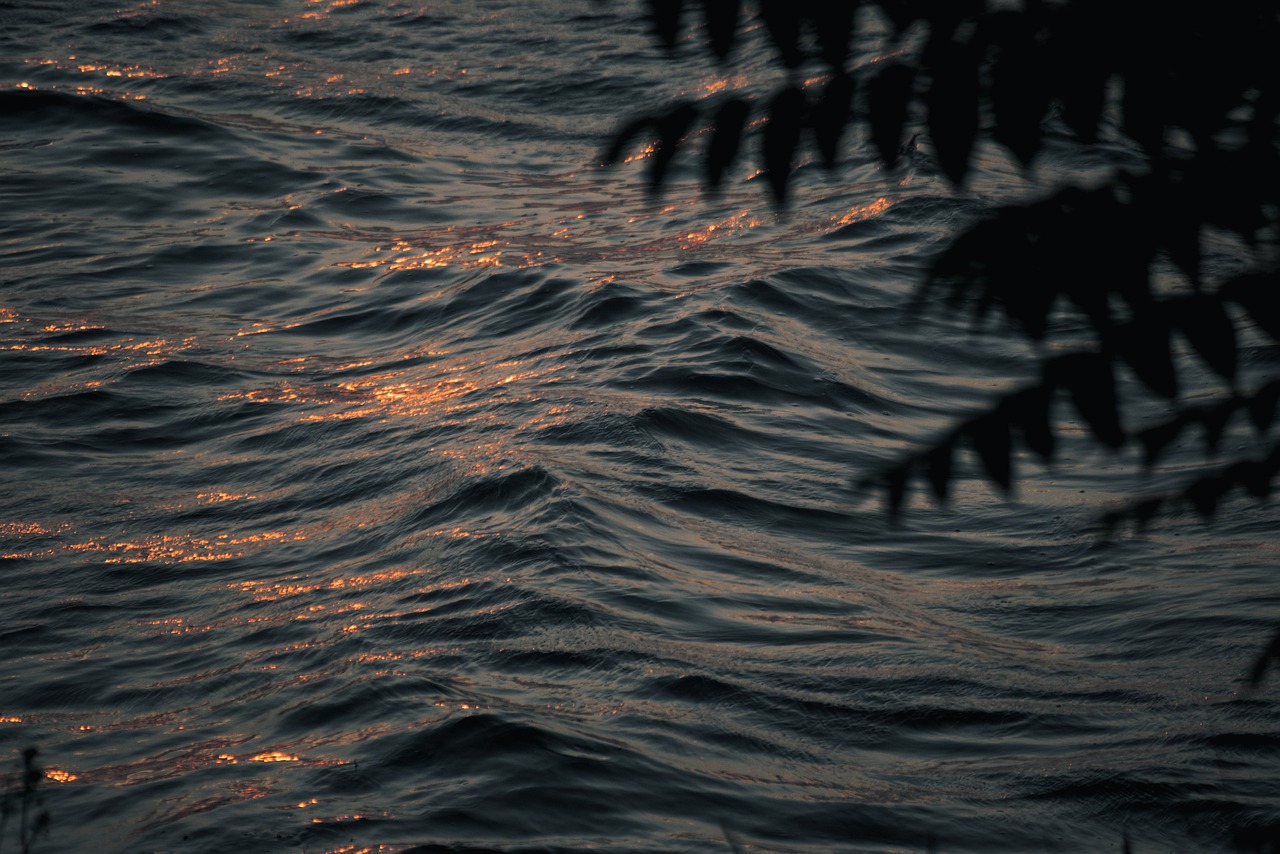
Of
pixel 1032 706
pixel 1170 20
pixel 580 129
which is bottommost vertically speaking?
pixel 1032 706

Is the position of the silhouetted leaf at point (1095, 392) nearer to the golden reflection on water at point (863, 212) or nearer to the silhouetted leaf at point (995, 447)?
the silhouetted leaf at point (995, 447)

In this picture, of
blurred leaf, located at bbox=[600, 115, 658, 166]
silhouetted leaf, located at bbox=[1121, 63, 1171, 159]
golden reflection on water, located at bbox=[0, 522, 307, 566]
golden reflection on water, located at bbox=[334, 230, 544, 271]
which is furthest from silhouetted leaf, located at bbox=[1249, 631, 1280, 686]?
golden reflection on water, located at bbox=[334, 230, 544, 271]

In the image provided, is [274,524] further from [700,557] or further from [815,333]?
[815,333]

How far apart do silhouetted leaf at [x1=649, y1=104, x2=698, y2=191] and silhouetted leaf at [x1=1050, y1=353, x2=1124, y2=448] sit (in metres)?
0.59

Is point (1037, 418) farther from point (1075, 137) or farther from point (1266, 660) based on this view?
point (1266, 660)

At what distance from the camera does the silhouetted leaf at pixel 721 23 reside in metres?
1.79

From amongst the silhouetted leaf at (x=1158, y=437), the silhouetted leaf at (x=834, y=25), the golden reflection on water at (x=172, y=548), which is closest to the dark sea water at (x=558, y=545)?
the golden reflection on water at (x=172, y=548)

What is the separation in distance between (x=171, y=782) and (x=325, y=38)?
11977 millimetres

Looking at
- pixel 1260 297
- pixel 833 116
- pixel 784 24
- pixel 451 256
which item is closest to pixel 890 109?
pixel 833 116

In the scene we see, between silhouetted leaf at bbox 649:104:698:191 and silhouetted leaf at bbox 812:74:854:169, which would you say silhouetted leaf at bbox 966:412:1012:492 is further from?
silhouetted leaf at bbox 649:104:698:191

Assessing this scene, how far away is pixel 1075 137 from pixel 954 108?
18 centimetres

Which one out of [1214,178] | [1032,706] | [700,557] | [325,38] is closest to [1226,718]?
[1032,706]

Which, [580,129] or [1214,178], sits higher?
[1214,178]

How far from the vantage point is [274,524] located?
20.3 feet
